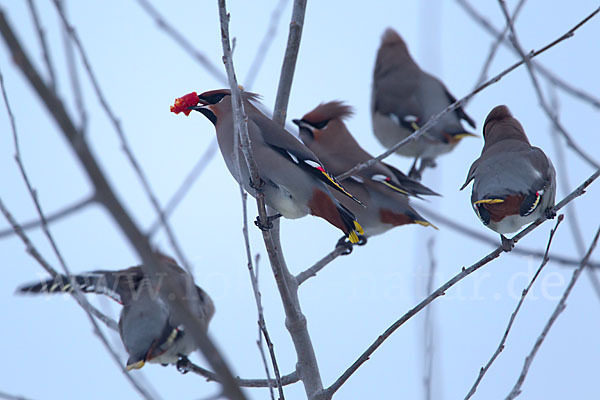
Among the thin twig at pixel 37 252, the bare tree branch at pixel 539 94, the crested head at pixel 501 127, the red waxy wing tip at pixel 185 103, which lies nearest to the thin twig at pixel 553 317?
the bare tree branch at pixel 539 94

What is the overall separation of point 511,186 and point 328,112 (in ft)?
10.9

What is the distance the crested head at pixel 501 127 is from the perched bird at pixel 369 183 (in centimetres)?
112

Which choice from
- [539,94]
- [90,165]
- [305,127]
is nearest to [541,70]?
[539,94]

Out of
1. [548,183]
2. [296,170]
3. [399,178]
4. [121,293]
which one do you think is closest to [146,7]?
[296,170]

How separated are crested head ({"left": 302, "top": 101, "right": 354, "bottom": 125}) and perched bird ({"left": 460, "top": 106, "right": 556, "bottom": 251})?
282 centimetres

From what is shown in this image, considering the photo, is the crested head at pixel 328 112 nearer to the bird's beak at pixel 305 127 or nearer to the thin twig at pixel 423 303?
the bird's beak at pixel 305 127

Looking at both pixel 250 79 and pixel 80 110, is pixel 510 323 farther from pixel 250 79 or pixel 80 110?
pixel 80 110

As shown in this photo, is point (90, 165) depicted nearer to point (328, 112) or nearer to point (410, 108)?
point (328, 112)

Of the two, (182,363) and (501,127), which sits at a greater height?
(501,127)

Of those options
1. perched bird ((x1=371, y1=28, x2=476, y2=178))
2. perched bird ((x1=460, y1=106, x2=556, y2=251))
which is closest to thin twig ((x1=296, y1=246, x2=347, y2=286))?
perched bird ((x1=460, y1=106, x2=556, y2=251))

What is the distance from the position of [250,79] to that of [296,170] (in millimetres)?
1349

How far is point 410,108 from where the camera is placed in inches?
291

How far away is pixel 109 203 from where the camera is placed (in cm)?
115

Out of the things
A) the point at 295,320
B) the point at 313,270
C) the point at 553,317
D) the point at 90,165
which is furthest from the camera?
the point at 313,270
